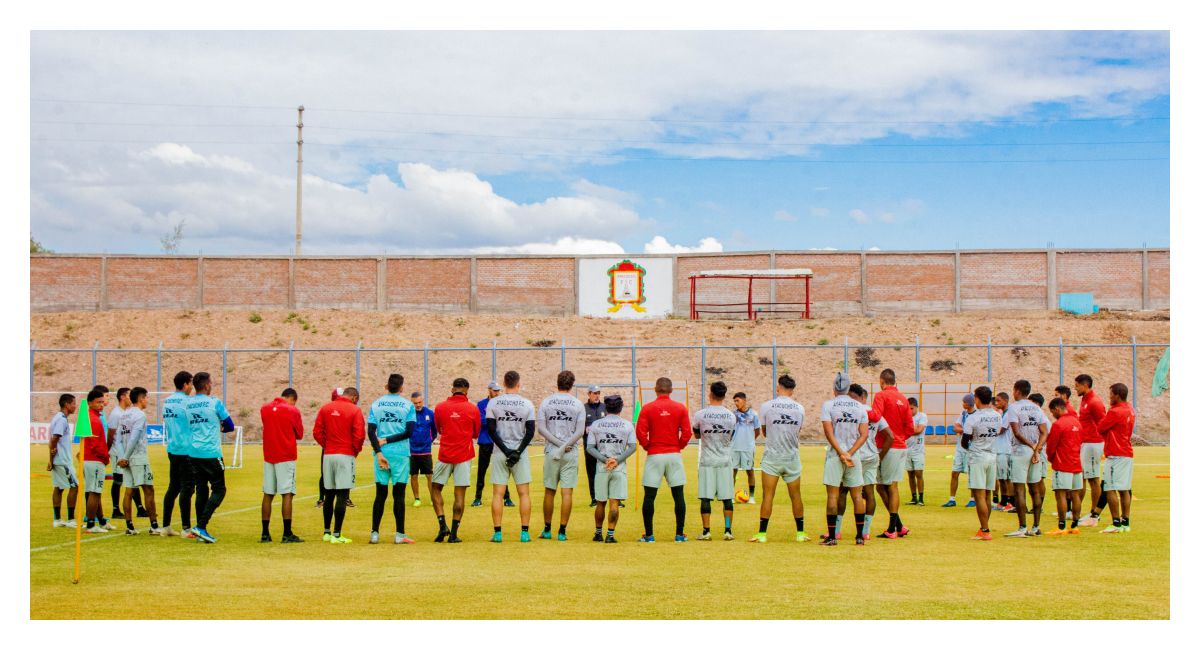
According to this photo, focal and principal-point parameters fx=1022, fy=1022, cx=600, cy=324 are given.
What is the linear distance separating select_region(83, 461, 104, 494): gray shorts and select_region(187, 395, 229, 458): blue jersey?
70.0 inches

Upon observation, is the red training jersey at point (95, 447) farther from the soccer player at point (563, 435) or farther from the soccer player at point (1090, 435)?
the soccer player at point (1090, 435)

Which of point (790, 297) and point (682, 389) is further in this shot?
point (790, 297)

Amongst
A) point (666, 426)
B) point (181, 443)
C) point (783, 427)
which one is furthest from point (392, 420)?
point (783, 427)

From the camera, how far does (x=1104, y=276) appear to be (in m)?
46.9

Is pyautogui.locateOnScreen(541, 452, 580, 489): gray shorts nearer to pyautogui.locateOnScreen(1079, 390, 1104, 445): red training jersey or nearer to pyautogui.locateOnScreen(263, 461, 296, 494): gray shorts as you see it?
pyautogui.locateOnScreen(263, 461, 296, 494): gray shorts

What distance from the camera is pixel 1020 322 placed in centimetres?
4509

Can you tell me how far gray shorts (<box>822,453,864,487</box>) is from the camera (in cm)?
1205

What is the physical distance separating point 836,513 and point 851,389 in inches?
58.9

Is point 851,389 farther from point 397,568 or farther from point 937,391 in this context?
point 937,391

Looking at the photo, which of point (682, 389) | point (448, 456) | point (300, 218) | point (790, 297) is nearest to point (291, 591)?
point (448, 456)

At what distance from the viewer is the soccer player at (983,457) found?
1273 cm

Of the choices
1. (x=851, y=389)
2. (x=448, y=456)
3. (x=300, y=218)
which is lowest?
(x=448, y=456)

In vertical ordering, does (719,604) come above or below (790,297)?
below

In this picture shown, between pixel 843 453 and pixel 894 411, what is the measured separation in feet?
4.08
